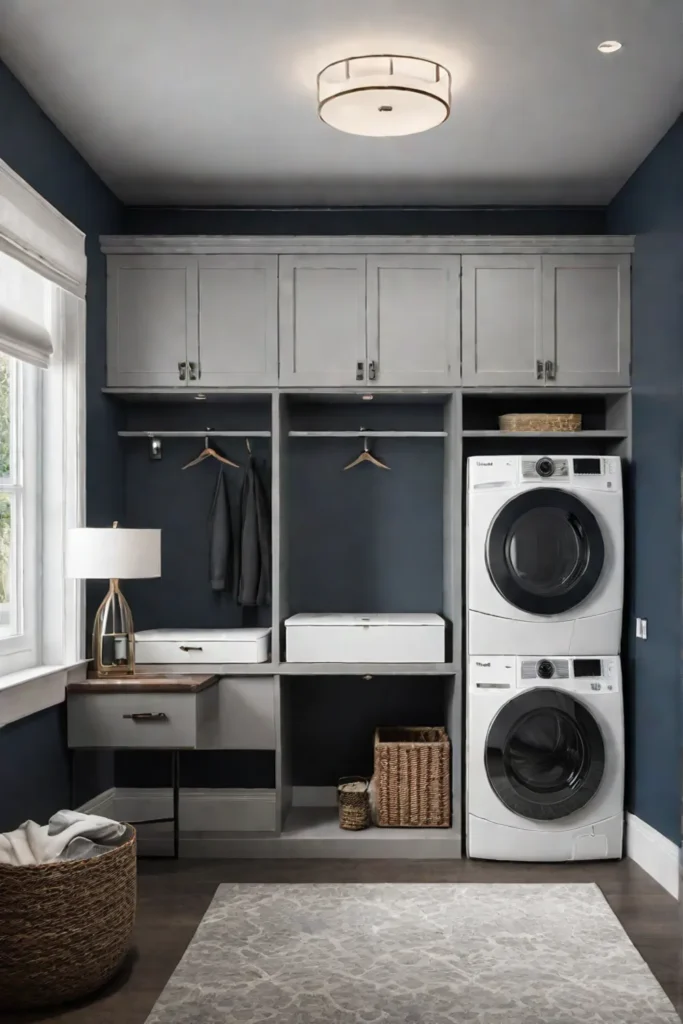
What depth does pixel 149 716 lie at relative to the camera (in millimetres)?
3750

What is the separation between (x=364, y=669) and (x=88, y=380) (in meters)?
1.72

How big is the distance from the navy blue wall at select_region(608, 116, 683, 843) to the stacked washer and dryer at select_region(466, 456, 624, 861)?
0.10 meters

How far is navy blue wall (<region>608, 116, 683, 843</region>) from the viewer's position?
3574mm

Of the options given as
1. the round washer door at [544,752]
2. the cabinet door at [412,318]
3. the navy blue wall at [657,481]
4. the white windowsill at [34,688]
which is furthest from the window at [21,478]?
the navy blue wall at [657,481]

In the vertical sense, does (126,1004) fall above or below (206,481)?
below

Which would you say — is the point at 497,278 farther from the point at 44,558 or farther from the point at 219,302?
the point at 44,558

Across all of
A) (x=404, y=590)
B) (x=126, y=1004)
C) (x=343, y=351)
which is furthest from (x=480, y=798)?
(x=343, y=351)

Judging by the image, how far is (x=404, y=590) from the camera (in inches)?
180

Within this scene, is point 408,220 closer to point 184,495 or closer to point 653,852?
point 184,495

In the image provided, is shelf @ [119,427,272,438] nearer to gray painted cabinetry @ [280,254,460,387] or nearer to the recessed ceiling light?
gray painted cabinetry @ [280,254,460,387]

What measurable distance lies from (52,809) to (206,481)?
65.9 inches

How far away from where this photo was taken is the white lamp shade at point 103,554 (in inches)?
142

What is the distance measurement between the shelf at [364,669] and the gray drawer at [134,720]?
19.6 inches

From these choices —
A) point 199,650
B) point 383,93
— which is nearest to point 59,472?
point 199,650
